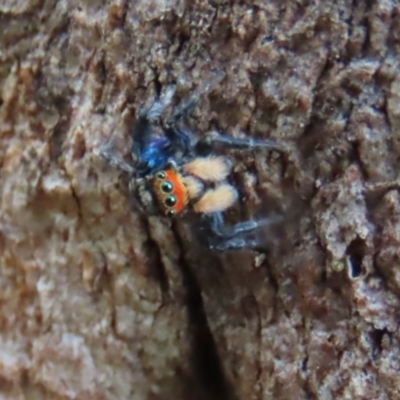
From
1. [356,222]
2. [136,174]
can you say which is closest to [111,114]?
[136,174]

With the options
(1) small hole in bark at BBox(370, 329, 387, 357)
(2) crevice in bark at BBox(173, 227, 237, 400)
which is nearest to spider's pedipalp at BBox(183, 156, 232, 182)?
(2) crevice in bark at BBox(173, 227, 237, 400)

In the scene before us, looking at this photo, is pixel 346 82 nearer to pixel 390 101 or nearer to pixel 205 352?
pixel 390 101

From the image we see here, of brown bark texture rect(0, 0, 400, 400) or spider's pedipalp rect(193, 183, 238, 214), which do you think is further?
spider's pedipalp rect(193, 183, 238, 214)

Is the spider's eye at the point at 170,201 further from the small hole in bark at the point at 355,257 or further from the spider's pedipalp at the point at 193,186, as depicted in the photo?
the small hole in bark at the point at 355,257

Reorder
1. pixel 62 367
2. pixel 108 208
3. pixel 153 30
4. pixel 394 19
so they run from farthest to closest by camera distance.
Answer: pixel 62 367 → pixel 108 208 → pixel 153 30 → pixel 394 19

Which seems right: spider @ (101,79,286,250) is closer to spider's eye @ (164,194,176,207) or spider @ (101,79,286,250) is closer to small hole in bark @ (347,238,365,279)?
spider's eye @ (164,194,176,207)

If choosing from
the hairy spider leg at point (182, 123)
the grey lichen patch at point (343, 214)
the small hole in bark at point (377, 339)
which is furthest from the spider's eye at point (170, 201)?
the small hole in bark at point (377, 339)
